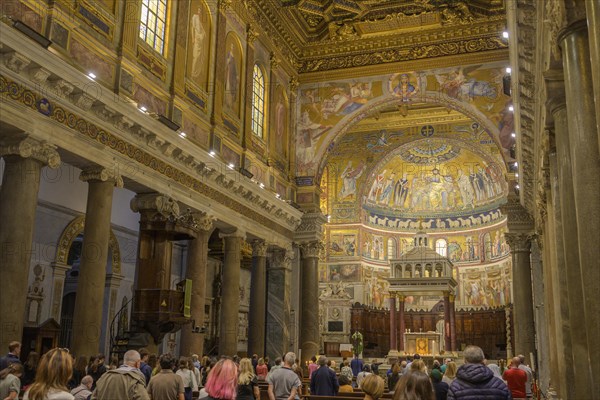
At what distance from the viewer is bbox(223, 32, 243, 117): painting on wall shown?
18.7m

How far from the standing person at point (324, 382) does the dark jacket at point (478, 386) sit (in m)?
4.50

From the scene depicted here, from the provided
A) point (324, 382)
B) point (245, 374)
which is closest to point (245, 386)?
point (245, 374)

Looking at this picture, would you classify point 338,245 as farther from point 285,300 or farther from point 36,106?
point 36,106

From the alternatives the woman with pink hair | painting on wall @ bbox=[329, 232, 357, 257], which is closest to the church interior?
painting on wall @ bbox=[329, 232, 357, 257]

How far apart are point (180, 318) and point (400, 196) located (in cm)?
2296

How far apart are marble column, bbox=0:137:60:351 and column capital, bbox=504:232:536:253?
601 inches

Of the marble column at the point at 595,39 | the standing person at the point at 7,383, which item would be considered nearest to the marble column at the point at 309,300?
the standing person at the point at 7,383

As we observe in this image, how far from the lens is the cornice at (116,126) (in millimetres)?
10391

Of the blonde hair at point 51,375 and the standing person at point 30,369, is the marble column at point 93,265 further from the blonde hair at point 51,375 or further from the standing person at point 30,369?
the blonde hair at point 51,375

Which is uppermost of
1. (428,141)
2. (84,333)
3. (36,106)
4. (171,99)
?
(428,141)

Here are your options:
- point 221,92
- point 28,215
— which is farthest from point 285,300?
point 28,215

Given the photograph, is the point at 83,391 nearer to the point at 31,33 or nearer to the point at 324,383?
the point at 324,383

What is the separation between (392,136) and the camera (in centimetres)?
3200

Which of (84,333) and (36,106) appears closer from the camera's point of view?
(36,106)
